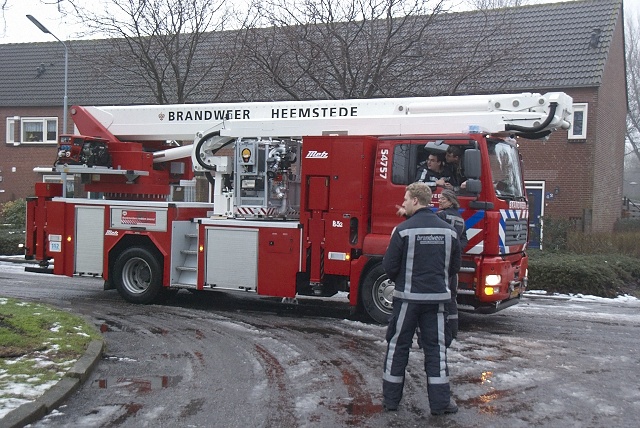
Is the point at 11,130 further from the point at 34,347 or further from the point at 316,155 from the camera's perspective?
the point at 34,347

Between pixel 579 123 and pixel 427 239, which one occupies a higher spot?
pixel 579 123

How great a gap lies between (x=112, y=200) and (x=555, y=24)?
1733 cm

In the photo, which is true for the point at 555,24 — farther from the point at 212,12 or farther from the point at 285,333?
the point at 285,333

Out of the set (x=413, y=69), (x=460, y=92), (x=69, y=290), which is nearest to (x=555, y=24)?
(x=460, y=92)

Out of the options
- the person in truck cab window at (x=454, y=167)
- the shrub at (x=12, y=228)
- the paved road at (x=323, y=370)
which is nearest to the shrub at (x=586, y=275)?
the paved road at (x=323, y=370)

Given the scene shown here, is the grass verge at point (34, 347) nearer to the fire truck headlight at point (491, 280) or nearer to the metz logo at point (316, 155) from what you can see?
the metz logo at point (316, 155)

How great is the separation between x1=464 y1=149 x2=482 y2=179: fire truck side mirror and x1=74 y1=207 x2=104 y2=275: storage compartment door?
628 cm

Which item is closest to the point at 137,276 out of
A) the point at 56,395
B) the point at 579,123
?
the point at 56,395

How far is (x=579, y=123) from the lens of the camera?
73.8 ft

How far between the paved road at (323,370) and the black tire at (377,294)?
8.8 inches

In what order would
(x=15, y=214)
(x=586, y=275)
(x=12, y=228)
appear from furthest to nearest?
1. (x=15, y=214)
2. (x=12, y=228)
3. (x=586, y=275)

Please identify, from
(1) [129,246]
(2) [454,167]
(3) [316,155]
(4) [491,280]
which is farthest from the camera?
(1) [129,246]

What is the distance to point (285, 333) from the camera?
9.48 m

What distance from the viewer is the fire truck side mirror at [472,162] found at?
902 cm
